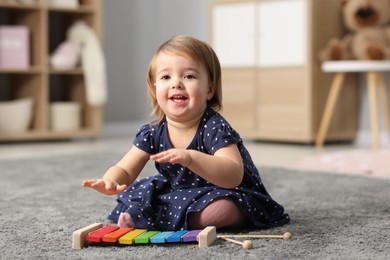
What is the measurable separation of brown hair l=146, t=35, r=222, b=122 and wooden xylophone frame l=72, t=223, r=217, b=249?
0.26 metres

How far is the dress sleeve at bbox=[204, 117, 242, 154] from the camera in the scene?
3.86 feet

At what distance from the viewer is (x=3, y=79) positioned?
3.50 m

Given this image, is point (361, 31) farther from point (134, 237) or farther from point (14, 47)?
point (134, 237)

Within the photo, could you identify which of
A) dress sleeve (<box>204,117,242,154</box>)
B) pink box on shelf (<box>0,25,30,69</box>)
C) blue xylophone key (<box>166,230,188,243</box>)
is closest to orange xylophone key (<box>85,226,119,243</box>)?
blue xylophone key (<box>166,230,188,243</box>)

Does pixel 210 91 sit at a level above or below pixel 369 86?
above

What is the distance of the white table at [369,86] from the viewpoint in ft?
9.27

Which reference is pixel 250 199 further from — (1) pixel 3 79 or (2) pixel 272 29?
(1) pixel 3 79

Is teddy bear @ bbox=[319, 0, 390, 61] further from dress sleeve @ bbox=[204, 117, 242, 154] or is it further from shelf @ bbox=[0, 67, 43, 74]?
dress sleeve @ bbox=[204, 117, 242, 154]

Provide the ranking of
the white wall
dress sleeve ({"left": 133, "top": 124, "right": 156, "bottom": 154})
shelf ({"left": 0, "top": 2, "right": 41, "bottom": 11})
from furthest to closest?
the white wall < shelf ({"left": 0, "top": 2, "right": 41, "bottom": 11}) < dress sleeve ({"left": 133, "top": 124, "right": 156, "bottom": 154})

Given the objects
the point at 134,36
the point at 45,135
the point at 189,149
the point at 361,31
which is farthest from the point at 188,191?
the point at 134,36

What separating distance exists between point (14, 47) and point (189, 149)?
7.66 ft

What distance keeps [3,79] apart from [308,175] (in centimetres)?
204

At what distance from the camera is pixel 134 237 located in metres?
1.10

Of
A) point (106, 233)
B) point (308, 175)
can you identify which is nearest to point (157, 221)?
point (106, 233)
